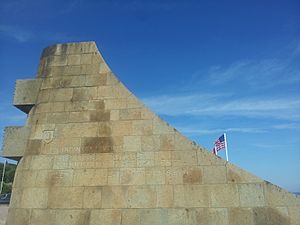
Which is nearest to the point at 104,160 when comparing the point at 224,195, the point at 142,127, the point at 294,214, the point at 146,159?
the point at 146,159

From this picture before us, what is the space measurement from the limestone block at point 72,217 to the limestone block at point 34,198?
1.93 feet

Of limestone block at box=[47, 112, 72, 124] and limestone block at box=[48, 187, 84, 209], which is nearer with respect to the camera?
limestone block at box=[48, 187, 84, 209]

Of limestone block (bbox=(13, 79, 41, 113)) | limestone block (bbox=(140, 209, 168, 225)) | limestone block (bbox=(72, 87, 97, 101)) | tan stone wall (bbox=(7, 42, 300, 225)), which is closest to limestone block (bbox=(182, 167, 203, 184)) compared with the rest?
tan stone wall (bbox=(7, 42, 300, 225))

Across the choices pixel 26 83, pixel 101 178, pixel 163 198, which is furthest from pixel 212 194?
pixel 26 83

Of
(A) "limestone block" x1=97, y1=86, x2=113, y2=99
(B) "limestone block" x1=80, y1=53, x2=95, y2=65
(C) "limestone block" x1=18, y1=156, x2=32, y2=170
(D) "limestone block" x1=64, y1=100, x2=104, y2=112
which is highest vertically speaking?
(B) "limestone block" x1=80, y1=53, x2=95, y2=65

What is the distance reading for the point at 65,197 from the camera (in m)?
8.26

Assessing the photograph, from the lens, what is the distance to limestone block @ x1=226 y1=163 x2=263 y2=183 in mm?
7670

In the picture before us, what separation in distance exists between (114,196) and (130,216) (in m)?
0.71

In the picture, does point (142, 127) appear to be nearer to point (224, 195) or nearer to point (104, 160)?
point (104, 160)

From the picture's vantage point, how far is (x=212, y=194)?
772cm

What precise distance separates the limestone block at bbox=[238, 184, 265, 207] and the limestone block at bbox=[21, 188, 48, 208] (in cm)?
551

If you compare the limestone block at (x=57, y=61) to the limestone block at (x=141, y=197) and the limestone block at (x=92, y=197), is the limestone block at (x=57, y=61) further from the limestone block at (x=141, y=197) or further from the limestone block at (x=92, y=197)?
the limestone block at (x=141, y=197)

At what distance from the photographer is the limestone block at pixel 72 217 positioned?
26.0 feet

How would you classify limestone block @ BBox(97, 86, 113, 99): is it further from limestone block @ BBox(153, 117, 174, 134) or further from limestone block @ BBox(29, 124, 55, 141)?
limestone block @ BBox(29, 124, 55, 141)
